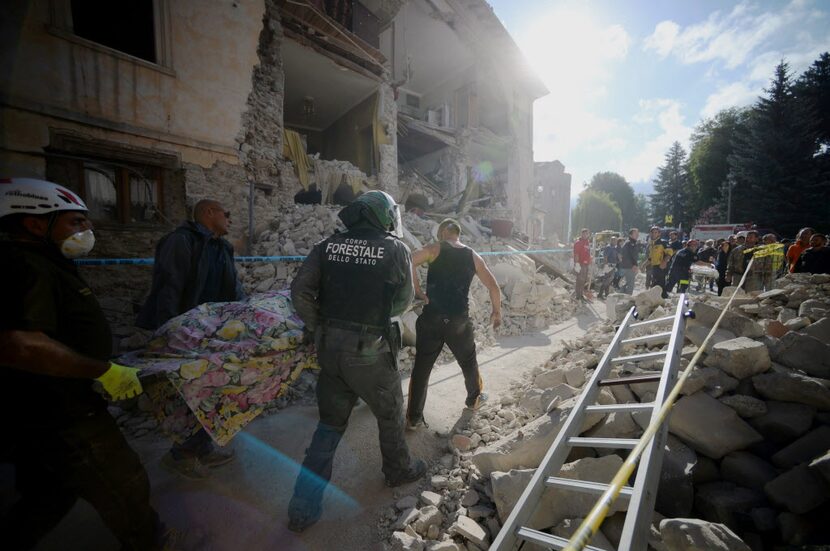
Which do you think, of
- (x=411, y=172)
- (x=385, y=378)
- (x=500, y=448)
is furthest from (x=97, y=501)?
(x=411, y=172)

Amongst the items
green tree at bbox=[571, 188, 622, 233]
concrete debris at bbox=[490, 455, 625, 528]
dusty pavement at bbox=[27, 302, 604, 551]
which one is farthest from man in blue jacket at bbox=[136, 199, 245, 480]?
green tree at bbox=[571, 188, 622, 233]

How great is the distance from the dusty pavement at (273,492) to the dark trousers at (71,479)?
527 millimetres

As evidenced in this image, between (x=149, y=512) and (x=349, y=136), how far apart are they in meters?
12.0

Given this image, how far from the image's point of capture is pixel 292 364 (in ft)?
7.57

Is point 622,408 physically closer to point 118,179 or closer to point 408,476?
point 408,476

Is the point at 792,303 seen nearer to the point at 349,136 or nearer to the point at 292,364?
the point at 292,364

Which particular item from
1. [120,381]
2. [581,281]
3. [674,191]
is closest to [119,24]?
[120,381]

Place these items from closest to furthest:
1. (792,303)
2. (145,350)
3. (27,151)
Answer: (145,350) → (792,303) → (27,151)

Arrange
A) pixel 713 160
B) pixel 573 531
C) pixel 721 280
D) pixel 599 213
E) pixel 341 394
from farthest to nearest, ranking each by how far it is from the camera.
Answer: pixel 599 213, pixel 713 160, pixel 721 280, pixel 341 394, pixel 573 531

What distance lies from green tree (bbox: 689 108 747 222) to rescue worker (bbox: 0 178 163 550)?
35.3 m

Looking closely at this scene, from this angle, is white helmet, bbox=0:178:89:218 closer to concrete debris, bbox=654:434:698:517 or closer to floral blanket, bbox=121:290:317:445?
floral blanket, bbox=121:290:317:445

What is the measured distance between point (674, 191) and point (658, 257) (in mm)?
36406

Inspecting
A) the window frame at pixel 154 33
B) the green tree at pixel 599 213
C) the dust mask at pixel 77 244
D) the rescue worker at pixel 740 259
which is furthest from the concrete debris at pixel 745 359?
the green tree at pixel 599 213

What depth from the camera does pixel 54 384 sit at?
1.49 m
